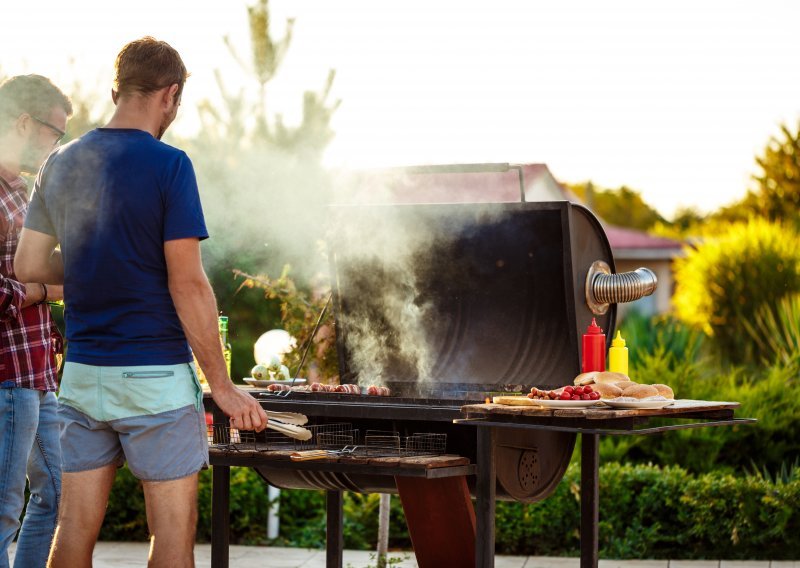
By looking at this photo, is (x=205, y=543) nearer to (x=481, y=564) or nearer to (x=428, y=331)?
(x=428, y=331)

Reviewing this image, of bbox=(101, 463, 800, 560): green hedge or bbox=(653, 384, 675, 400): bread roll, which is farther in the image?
bbox=(101, 463, 800, 560): green hedge

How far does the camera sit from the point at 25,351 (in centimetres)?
338

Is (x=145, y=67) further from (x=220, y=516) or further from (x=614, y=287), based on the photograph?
(x=614, y=287)

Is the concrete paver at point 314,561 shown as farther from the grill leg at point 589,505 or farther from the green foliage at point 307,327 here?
the grill leg at point 589,505

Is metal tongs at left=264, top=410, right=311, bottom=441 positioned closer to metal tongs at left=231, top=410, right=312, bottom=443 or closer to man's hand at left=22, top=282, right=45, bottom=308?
metal tongs at left=231, top=410, right=312, bottom=443

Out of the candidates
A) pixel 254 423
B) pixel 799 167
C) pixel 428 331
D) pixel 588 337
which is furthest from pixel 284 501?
pixel 799 167

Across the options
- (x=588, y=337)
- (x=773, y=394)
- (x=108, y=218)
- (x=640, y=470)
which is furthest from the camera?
(x=773, y=394)

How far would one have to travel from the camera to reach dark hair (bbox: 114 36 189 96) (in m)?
2.77

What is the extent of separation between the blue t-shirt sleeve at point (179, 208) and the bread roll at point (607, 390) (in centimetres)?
163

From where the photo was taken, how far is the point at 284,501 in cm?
652

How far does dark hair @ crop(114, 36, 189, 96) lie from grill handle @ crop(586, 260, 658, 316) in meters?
2.22

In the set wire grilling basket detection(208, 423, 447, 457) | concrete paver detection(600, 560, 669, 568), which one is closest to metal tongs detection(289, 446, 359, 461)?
wire grilling basket detection(208, 423, 447, 457)

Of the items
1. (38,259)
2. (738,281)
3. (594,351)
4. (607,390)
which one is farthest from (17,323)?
(738,281)

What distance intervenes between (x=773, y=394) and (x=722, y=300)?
11.0ft
